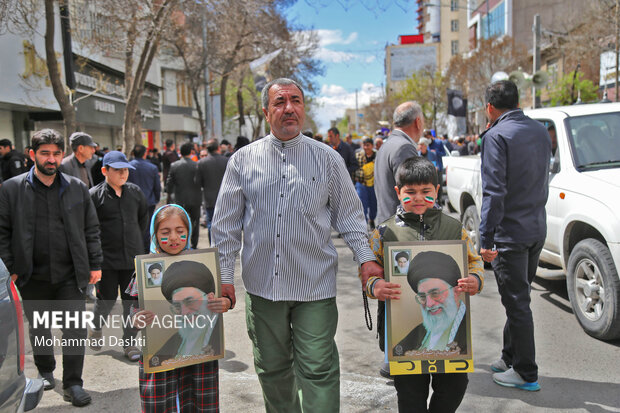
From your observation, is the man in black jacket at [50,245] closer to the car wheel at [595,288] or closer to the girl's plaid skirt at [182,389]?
the girl's plaid skirt at [182,389]

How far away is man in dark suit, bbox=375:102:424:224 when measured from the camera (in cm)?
440

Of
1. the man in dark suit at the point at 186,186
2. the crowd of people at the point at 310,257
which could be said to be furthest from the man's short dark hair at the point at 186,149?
the crowd of people at the point at 310,257

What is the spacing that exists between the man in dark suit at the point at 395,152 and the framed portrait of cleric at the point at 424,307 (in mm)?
1533

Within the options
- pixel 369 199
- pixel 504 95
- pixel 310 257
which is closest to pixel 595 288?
pixel 504 95

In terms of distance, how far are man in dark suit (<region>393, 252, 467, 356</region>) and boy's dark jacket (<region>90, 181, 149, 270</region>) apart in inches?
121

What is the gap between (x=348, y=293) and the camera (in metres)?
7.11

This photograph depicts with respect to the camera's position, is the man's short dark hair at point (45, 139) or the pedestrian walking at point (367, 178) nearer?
the man's short dark hair at point (45, 139)

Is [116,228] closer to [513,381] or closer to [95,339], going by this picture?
[95,339]

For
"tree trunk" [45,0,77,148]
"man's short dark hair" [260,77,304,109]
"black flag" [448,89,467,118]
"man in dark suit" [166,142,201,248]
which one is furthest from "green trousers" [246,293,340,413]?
"black flag" [448,89,467,118]

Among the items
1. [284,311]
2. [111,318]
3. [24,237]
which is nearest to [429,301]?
[284,311]

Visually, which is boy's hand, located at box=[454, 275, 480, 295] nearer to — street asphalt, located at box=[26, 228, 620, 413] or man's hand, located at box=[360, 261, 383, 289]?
man's hand, located at box=[360, 261, 383, 289]

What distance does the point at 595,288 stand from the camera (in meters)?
4.92

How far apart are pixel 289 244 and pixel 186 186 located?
700cm

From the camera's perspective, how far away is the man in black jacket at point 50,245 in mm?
4055
